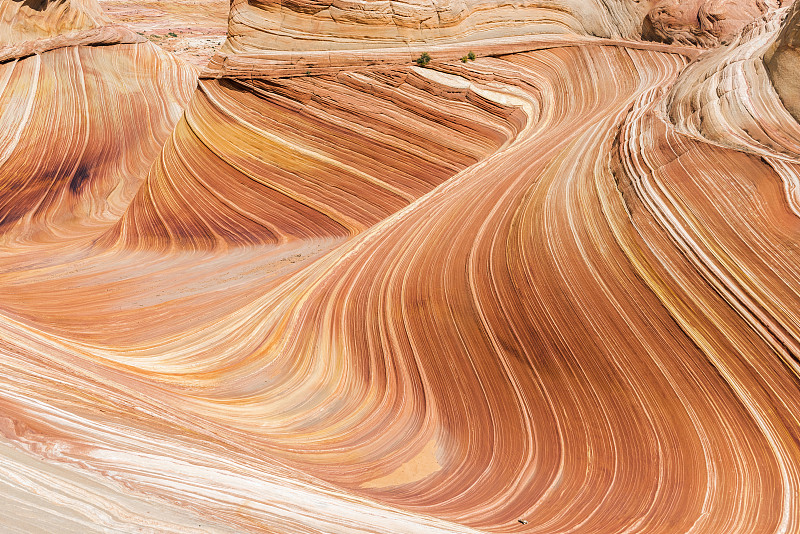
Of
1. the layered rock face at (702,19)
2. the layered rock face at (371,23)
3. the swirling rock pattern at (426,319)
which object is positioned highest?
the layered rock face at (702,19)

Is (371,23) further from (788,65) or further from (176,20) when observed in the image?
(176,20)

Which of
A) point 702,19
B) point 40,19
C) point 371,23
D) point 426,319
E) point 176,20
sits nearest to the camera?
point 426,319

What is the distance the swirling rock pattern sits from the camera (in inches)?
162

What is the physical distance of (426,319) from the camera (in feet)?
23.2

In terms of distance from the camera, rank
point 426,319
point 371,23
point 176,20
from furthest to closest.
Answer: point 176,20
point 371,23
point 426,319

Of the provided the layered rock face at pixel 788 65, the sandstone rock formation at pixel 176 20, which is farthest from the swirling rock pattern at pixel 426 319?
the sandstone rock formation at pixel 176 20

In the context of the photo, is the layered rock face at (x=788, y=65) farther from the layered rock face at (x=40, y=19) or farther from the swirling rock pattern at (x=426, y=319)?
the layered rock face at (x=40, y=19)

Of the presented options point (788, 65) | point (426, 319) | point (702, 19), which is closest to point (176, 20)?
point (702, 19)

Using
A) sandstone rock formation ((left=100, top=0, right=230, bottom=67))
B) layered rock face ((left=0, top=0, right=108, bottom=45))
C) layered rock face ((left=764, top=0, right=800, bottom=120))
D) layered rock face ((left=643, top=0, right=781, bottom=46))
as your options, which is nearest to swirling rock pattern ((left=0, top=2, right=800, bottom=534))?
layered rock face ((left=764, top=0, right=800, bottom=120))

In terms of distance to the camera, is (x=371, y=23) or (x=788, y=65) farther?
(x=371, y=23)

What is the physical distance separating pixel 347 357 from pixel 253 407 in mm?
1389

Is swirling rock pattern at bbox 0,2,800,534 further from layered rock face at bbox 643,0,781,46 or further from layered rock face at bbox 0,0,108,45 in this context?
layered rock face at bbox 0,0,108,45

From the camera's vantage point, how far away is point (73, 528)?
9.50 feet

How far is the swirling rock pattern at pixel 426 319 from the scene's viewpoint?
4.12 m
